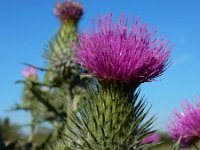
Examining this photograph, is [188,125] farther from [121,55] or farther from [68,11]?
[68,11]

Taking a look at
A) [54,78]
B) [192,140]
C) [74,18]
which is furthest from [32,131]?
[192,140]

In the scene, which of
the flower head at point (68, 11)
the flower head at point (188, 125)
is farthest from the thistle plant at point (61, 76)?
the flower head at point (188, 125)

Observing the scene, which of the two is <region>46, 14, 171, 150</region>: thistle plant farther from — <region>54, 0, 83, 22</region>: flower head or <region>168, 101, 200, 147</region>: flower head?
<region>54, 0, 83, 22</region>: flower head

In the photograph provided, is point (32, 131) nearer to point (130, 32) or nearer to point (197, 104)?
point (197, 104)

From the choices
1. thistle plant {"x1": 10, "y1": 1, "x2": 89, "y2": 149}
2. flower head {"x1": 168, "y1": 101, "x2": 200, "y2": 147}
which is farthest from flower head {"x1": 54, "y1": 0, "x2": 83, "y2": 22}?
flower head {"x1": 168, "y1": 101, "x2": 200, "y2": 147}

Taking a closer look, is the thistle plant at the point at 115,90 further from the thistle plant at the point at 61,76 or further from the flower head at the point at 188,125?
the thistle plant at the point at 61,76
